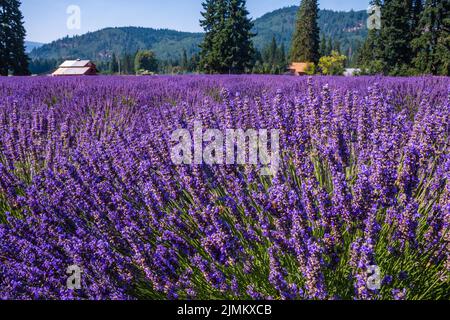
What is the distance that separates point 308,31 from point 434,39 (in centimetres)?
1850

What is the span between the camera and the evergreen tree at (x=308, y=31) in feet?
133

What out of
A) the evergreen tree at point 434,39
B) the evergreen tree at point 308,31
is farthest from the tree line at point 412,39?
the evergreen tree at point 308,31

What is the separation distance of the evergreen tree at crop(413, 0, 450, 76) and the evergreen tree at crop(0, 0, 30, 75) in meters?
29.7

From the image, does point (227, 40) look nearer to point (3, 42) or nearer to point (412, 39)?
point (412, 39)

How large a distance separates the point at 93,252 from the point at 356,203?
1.15m

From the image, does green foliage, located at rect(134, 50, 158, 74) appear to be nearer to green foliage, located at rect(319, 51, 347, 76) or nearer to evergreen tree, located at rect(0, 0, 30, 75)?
green foliage, located at rect(319, 51, 347, 76)

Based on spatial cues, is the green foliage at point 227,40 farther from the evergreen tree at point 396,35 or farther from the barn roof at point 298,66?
the barn roof at point 298,66

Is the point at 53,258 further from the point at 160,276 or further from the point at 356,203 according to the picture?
the point at 356,203

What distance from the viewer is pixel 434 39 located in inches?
941

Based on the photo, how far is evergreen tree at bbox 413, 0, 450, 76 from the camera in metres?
22.6

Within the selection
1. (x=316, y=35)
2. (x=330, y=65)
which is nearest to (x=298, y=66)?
(x=330, y=65)

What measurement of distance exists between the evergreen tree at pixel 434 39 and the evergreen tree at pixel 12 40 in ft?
97.5

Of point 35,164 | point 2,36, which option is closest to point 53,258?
point 35,164

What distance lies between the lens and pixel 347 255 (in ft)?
5.74
